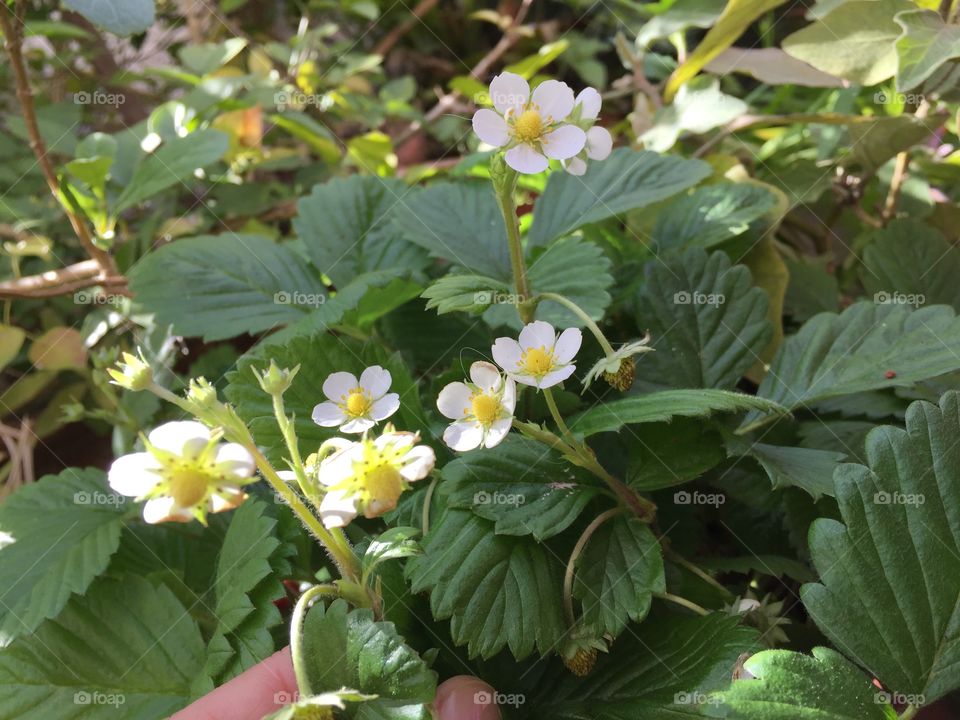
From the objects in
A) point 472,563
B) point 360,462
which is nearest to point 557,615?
point 472,563

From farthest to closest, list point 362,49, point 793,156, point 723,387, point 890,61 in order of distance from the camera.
→ 1. point 362,49
2. point 793,156
3. point 890,61
4. point 723,387

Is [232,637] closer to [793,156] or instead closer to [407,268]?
[407,268]

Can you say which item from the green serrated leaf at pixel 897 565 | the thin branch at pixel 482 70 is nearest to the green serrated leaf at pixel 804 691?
the green serrated leaf at pixel 897 565

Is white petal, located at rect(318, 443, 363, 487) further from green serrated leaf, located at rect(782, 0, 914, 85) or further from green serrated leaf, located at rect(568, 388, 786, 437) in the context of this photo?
green serrated leaf, located at rect(782, 0, 914, 85)

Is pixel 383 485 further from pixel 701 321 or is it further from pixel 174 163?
pixel 174 163

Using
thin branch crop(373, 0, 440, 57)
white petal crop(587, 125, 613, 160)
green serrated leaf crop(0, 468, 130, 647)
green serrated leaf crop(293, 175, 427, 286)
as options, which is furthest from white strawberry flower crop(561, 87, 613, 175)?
thin branch crop(373, 0, 440, 57)

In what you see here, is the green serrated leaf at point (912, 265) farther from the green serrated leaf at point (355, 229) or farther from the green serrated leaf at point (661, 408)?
the green serrated leaf at point (355, 229)
